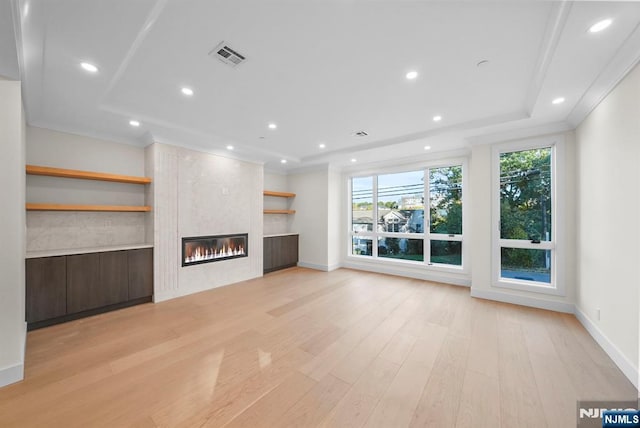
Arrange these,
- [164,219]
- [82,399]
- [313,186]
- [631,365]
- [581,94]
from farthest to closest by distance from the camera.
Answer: [313,186], [164,219], [581,94], [631,365], [82,399]

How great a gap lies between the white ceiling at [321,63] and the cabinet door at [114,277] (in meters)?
1.95

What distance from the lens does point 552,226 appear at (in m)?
3.45

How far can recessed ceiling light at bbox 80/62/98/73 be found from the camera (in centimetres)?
209

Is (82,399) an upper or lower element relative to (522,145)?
lower

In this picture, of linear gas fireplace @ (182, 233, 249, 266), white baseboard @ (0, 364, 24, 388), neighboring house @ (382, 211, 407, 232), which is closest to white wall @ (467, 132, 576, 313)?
neighboring house @ (382, 211, 407, 232)

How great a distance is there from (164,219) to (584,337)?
5973 mm

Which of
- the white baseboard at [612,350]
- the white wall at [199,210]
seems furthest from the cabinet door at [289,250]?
the white baseboard at [612,350]

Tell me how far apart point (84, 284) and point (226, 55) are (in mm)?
3531

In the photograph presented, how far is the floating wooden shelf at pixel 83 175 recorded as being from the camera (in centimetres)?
302

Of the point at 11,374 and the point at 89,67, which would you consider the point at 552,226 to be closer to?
the point at 89,67

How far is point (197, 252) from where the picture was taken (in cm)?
432

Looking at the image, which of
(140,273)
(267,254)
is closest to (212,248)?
(140,273)

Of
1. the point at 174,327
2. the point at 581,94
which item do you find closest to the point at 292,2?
the point at 581,94

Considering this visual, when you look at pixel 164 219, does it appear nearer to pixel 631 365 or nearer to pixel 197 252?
pixel 197 252
